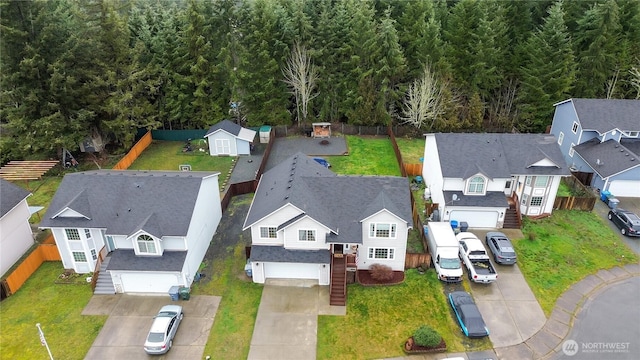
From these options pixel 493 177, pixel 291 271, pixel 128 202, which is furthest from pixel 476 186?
pixel 128 202

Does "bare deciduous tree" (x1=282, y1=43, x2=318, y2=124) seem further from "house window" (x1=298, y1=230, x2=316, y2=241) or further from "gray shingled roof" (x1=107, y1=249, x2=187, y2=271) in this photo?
"gray shingled roof" (x1=107, y1=249, x2=187, y2=271)

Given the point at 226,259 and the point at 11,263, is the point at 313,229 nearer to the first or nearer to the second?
the point at 226,259

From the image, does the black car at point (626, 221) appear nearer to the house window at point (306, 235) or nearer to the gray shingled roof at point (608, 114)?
the gray shingled roof at point (608, 114)

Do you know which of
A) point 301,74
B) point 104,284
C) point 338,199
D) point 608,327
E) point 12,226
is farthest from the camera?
point 301,74

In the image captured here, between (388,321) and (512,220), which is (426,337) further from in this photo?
(512,220)

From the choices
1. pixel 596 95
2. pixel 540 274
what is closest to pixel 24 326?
pixel 540 274

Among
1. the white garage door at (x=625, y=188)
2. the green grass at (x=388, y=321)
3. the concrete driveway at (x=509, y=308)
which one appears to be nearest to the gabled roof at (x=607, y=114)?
the white garage door at (x=625, y=188)
